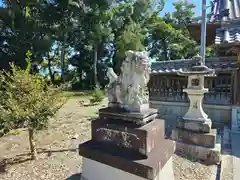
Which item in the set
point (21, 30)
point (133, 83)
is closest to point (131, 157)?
point (133, 83)

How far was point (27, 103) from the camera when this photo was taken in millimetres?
2775

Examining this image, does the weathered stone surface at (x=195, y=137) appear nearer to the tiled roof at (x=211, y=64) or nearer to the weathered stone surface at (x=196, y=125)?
the weathered stone surface at (x=196, y=125)

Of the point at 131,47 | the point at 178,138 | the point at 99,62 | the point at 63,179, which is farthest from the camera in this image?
the point at 99,62

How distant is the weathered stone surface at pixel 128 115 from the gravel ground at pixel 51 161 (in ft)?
3.43

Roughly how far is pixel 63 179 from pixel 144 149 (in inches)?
52.0

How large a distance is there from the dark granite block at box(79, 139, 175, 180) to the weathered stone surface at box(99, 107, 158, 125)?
0.33 metres

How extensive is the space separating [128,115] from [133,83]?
0.35 m

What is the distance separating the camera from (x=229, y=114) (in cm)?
524

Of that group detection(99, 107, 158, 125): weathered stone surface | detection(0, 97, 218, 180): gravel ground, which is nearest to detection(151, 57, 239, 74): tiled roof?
detection(0, 97, 218, 180): gravel ground

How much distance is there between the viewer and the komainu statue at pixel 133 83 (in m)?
1.97

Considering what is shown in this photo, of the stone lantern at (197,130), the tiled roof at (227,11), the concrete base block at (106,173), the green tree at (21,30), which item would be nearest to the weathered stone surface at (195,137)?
the stone lantern at (197,130)

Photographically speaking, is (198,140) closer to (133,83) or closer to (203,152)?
(203,152)

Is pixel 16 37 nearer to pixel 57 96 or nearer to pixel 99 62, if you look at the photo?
pixel 99 62

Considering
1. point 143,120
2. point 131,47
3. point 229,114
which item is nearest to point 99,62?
point 131,47
